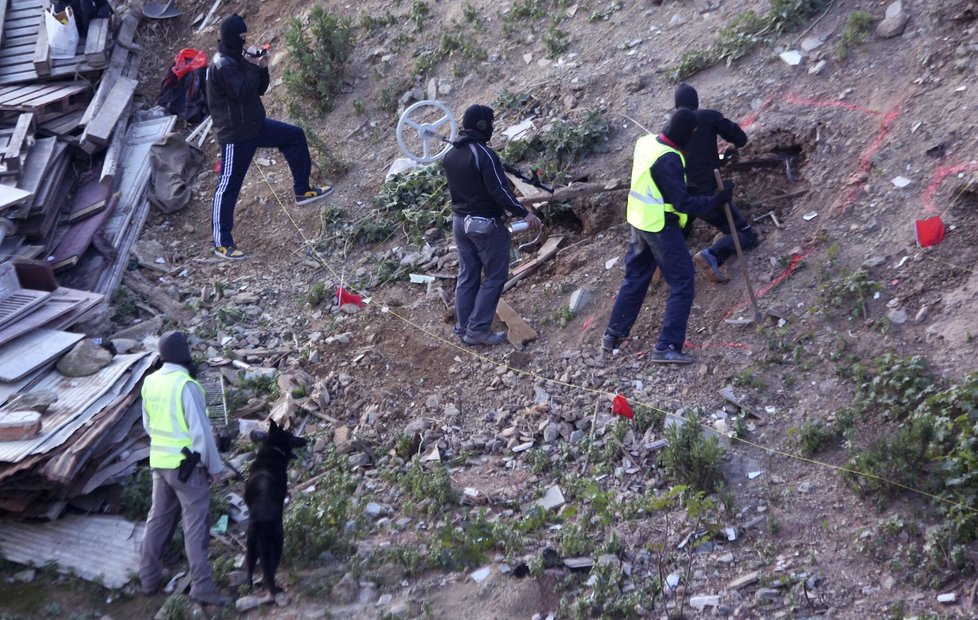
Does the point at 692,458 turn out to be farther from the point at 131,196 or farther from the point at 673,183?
the point at 131,196

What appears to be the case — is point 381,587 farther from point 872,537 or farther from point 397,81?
point 397,81

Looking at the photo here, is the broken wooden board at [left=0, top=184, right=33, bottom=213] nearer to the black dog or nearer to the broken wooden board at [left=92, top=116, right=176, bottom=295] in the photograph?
the broken wooden board at [left=92, top=116, right=176, bottom=295]

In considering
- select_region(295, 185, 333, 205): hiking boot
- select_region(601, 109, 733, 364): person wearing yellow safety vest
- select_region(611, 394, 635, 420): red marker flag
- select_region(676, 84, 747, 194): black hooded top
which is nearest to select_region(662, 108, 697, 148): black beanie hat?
select_region(601, 109, 733, 364): person wearing yellow safety vest

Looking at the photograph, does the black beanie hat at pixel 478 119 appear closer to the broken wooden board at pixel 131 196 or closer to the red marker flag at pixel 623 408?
the red marker flag at pixel 623 408

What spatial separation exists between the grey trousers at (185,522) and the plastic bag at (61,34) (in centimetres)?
778

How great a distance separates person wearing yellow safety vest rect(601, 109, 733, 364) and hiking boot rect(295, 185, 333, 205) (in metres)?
4.44

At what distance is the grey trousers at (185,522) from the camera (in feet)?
19.0

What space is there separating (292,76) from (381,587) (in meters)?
7.63

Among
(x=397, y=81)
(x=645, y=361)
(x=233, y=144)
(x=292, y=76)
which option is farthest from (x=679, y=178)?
(x=292, y=76)

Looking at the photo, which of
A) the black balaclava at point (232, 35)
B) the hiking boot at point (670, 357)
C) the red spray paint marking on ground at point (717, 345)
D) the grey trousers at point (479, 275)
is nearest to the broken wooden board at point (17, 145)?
the black balaclava at point (232, 35)

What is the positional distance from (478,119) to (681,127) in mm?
1558

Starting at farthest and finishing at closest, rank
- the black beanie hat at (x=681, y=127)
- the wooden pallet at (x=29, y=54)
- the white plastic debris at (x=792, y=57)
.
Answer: the wooden pallet at (x=29, y=54) < the white plastic debris at (x=792, y=57) < the black beanie hat at (x=681, y=127)

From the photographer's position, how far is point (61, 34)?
38.5ft

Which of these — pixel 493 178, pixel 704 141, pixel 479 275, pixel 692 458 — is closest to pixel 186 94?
pixel 479 275
